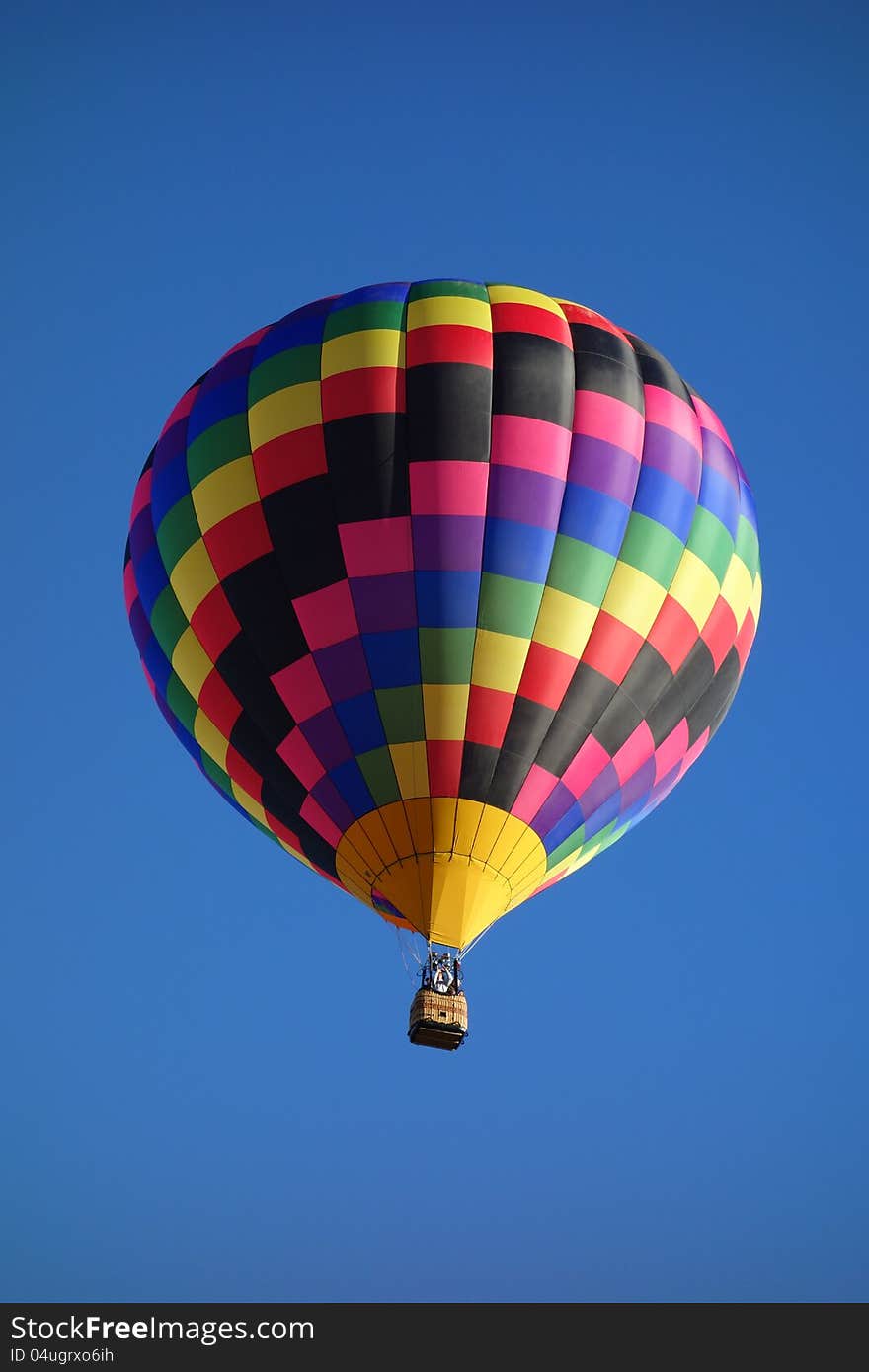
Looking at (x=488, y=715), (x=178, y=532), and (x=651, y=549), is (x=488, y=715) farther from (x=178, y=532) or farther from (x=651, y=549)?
(x=178, y=532)

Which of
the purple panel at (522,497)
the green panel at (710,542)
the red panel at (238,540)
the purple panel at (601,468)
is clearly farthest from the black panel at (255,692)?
the green panel at (710,542)

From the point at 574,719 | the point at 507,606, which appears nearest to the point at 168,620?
the point at 507,606

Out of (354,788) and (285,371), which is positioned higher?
(285,371)

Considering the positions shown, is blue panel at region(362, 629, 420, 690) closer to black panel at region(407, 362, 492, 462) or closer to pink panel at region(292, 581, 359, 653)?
pink panel at region(292, 581, 359, 653)

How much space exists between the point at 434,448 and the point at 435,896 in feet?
11.0

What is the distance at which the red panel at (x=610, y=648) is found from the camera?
16219 millimetres

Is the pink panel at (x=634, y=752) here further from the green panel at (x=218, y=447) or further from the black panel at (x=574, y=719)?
the green panel at (x=218, y=447)

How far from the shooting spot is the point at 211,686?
667 inches

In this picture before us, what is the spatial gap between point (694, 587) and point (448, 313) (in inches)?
113

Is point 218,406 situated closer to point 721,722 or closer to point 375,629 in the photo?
point 375,629

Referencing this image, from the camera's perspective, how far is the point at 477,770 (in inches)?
624

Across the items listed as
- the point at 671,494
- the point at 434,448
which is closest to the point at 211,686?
the point at 434,448

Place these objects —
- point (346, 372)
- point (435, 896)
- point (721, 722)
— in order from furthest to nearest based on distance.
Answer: point (721, 722) → point (346, 372) → point (435, 896)

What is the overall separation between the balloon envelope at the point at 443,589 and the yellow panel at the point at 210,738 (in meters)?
0.03
